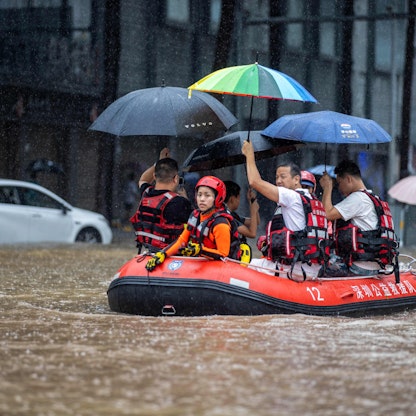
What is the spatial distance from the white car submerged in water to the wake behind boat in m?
10.4

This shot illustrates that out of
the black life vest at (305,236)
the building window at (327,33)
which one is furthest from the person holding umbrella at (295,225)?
the building window at (327,33)

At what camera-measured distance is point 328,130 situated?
11.4m

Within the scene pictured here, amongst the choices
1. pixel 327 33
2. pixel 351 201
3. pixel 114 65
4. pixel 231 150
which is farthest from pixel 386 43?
pixel 351 201

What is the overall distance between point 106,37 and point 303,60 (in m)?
8.03

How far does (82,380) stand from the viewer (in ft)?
24.3

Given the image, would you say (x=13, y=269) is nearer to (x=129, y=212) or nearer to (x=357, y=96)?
(x=129, y=212)

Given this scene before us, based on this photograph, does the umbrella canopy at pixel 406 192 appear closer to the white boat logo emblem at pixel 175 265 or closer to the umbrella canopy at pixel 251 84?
the umbrella canopy at pixel 251 84

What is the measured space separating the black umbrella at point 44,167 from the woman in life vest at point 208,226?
17.4 meters

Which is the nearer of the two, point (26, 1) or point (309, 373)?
point (309, 373)

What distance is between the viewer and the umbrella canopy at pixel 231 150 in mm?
11891

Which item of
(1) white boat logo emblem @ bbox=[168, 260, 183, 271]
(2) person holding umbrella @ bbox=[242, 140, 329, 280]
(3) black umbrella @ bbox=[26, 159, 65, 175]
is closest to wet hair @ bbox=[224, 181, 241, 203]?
(2) person holding umbrella @ bbox=[242, 140, 329, 280]

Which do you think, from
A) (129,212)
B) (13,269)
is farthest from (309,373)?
(129,212)

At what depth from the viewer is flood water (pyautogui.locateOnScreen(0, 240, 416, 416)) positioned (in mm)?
6758

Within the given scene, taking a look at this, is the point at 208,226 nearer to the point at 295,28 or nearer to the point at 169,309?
the point at 169,309
